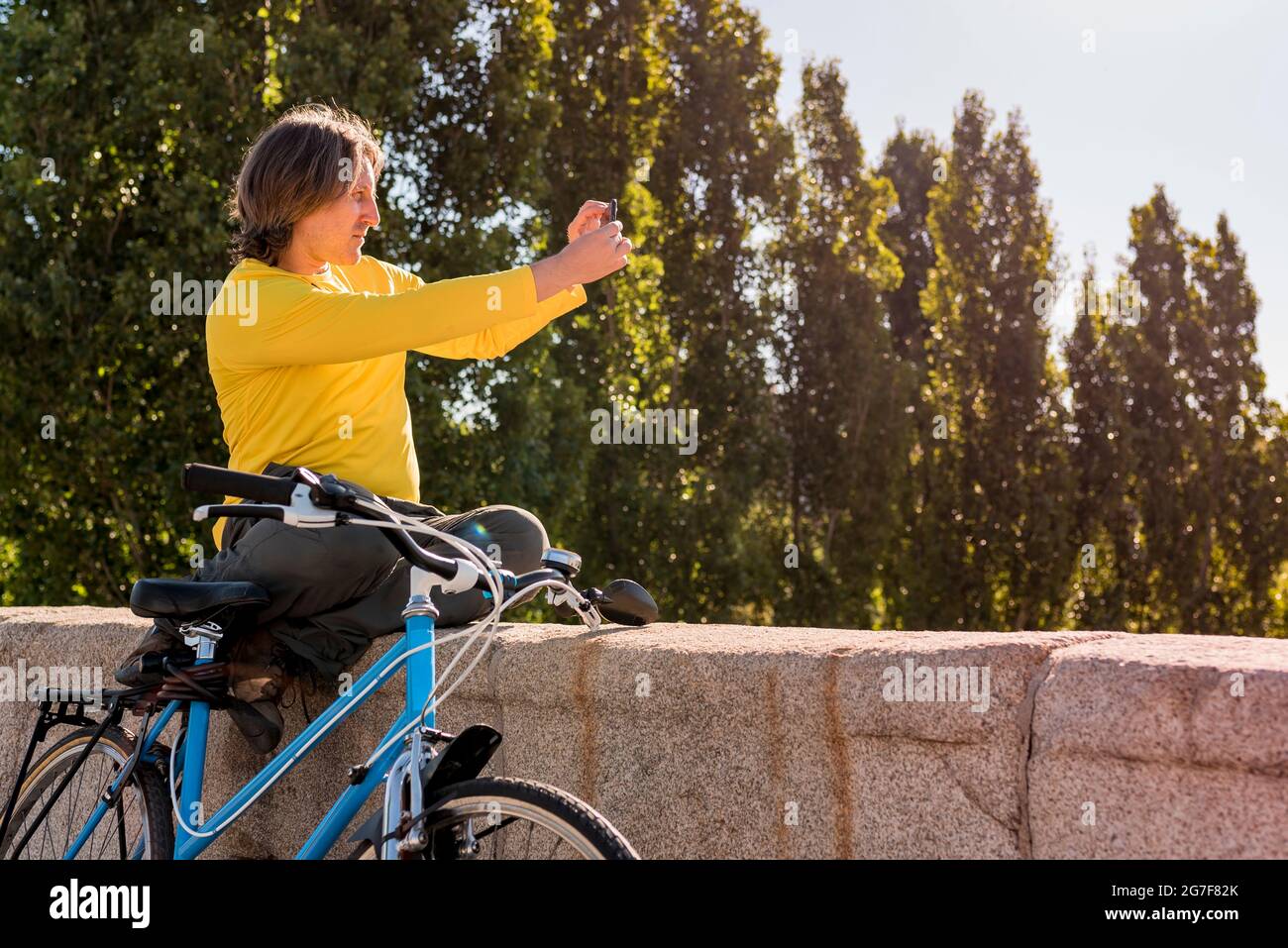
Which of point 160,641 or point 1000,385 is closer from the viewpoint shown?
point 160,641

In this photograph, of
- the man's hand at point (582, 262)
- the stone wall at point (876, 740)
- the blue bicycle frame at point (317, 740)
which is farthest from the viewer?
the man's hand at point (582, 262)

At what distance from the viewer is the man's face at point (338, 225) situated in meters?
2.99

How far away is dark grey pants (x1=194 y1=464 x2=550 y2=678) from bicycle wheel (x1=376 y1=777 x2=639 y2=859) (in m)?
0.71

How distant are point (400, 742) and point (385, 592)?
0.78 m

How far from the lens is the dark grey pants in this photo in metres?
2.86

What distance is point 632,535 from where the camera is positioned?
18734mm

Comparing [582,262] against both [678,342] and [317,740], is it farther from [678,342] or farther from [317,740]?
[678,342]

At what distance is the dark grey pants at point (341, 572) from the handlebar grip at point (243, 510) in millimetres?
611

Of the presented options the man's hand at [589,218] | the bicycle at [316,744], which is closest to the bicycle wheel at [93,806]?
the bicycle at [316,744]

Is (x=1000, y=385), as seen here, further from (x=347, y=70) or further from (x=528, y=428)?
(x=347, y=70)

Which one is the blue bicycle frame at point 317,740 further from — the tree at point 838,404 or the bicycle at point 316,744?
the tree at point 838,404
